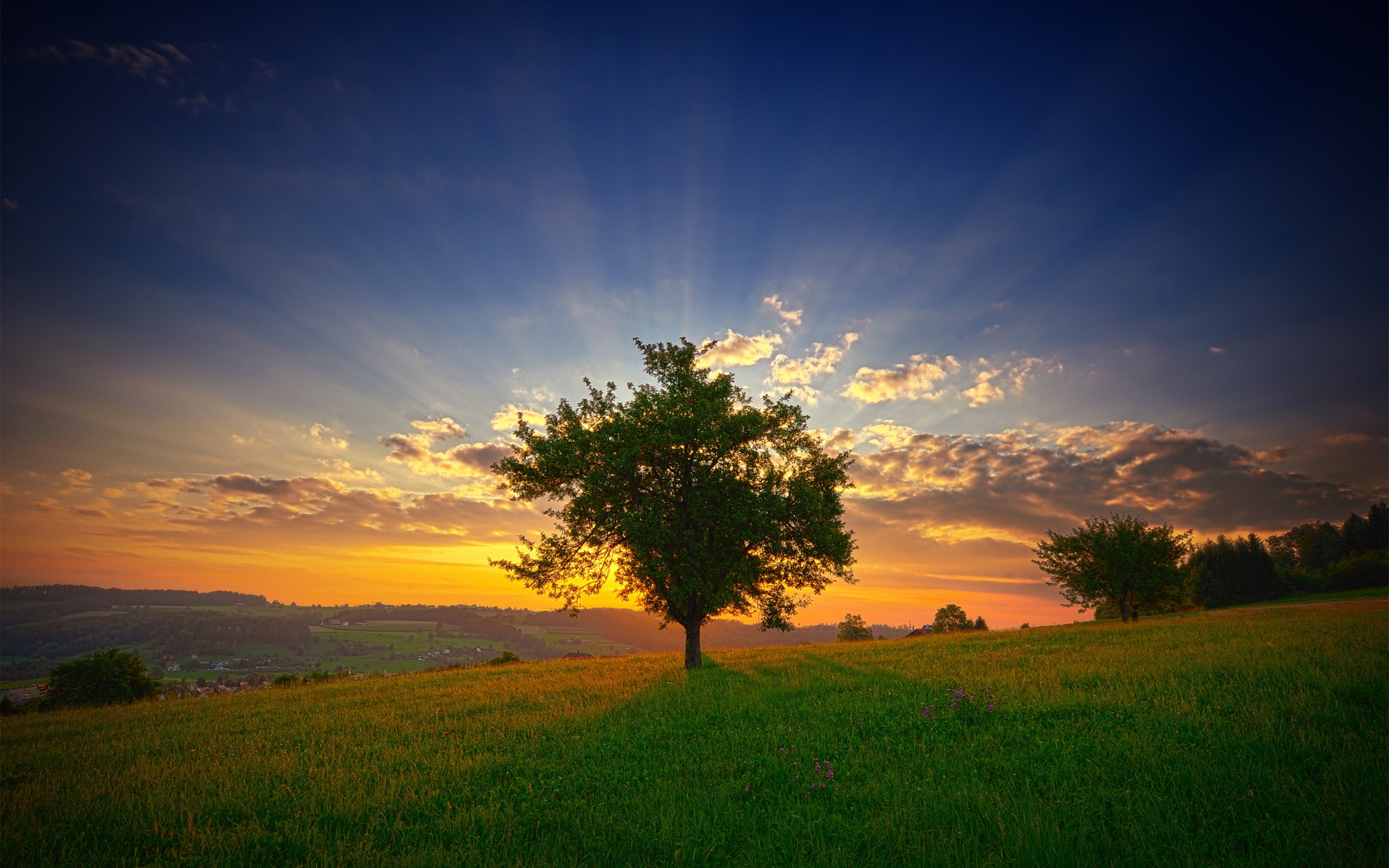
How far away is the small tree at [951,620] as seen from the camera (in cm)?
5828

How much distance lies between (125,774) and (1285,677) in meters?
23.9

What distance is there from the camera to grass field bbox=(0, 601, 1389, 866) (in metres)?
5.86

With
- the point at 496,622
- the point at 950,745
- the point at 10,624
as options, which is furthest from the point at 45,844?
the point at 496,622

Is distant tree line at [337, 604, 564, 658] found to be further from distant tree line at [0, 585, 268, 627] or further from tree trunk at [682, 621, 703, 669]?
tree trunk at [682, 621, 703, 669]

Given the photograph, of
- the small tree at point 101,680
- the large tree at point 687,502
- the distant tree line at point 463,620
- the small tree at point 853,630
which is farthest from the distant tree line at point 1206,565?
the distant tree line at point 463,620

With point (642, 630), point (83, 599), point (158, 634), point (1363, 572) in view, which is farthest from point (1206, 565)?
point (83, 599)

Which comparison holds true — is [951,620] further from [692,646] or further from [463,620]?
[463,620]

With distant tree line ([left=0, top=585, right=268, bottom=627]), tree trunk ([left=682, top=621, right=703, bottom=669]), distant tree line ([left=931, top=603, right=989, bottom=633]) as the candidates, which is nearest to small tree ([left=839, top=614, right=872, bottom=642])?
distant tree line ([left=931, top=603, right=989, bottom=633])

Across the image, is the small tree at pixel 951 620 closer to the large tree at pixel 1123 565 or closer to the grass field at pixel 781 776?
the large tree at pixel 1123 565

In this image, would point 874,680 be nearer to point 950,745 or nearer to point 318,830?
point 950,745

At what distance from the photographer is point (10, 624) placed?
98.5 meters

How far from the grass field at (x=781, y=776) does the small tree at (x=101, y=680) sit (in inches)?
344

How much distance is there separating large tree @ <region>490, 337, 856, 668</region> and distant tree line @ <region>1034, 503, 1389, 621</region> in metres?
36.5

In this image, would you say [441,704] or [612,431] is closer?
[441,704]
